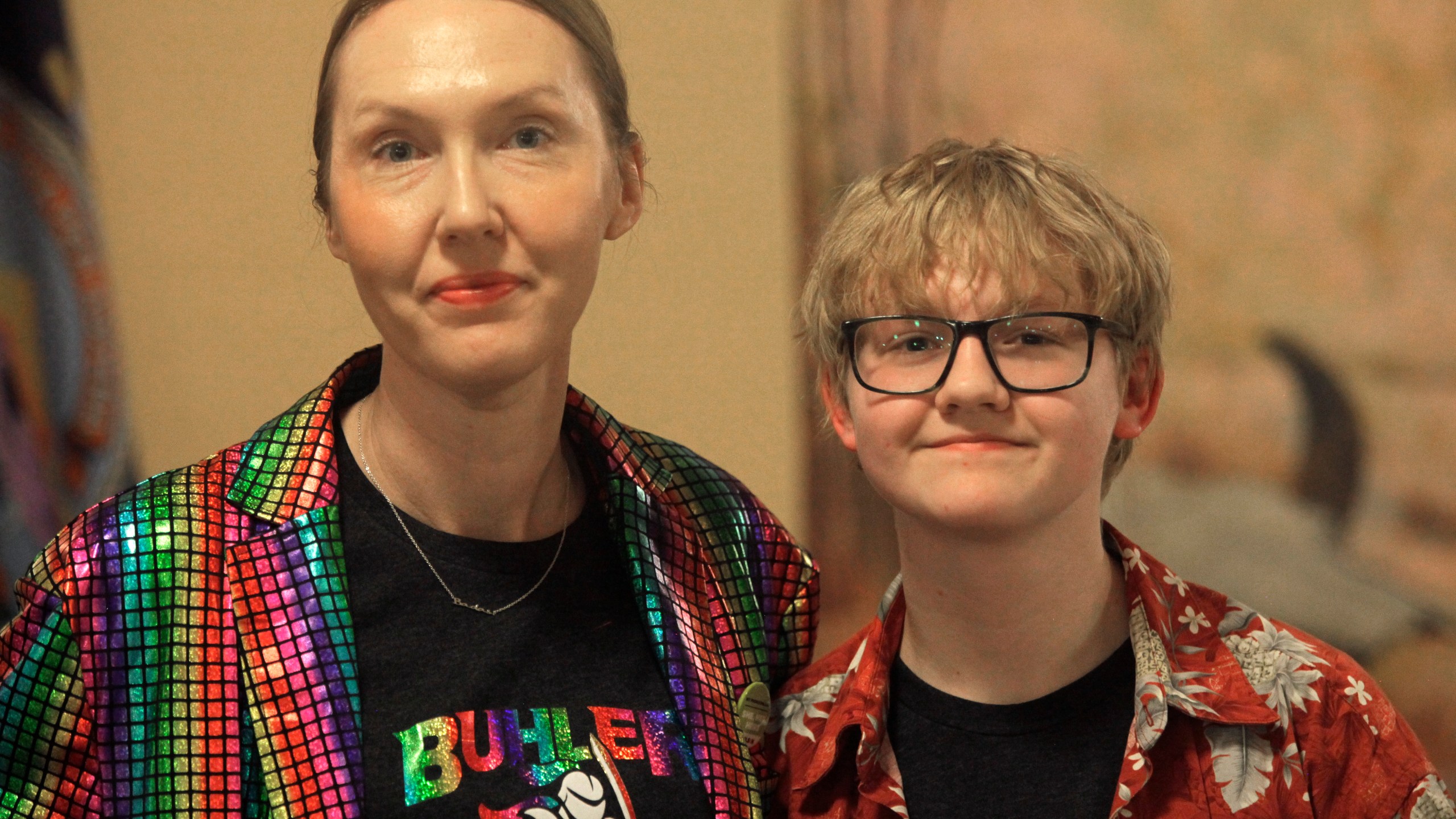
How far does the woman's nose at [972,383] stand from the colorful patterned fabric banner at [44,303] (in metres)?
1.72

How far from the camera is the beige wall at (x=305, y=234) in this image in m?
2.50

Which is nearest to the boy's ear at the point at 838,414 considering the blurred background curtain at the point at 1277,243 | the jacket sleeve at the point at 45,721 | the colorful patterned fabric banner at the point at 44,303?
the jacket sleeve at the point at 45,721

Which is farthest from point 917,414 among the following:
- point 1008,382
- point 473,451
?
point 473,451

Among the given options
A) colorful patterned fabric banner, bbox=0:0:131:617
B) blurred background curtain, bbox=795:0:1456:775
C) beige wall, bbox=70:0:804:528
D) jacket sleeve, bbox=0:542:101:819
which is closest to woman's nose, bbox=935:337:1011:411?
jacket sleeve, bbox=0:542:101:819

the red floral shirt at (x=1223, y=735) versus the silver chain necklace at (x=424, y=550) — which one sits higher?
the silver chain necklace at (x=424, y=550)

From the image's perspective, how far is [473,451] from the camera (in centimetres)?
133

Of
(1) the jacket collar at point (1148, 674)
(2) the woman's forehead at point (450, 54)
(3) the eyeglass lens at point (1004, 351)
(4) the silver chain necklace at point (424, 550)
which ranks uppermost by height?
(2) the woman's forehead at point (450, 54)

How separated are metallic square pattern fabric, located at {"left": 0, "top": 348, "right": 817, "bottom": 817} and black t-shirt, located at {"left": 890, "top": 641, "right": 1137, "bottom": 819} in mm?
177

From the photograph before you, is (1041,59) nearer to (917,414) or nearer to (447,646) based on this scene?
(917,414)

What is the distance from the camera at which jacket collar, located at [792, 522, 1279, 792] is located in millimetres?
1215

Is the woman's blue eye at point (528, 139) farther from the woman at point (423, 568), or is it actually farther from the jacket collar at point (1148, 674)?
the jacket collar at point (1148, 674)

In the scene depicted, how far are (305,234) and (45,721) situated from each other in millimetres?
1568

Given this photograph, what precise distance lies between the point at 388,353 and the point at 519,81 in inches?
11.9

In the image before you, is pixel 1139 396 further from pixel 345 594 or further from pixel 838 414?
pixel 345 594
